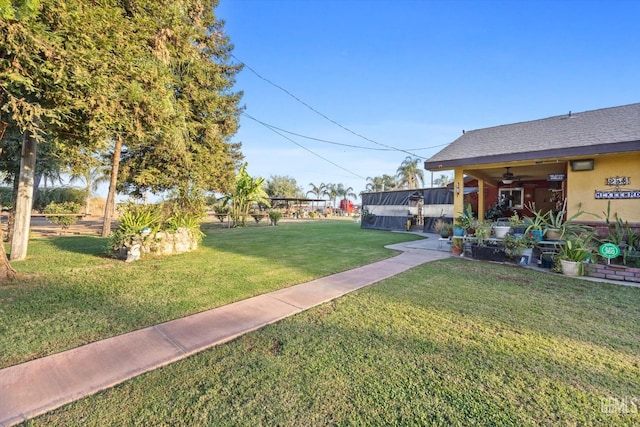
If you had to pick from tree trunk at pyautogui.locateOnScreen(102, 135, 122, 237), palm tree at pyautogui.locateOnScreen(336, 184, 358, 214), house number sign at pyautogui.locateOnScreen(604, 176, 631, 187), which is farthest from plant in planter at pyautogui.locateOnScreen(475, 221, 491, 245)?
palm tree at pyautogui.locateOnScreen(336, 184, 358, 214)

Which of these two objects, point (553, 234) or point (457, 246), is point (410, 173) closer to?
point (457, 246)

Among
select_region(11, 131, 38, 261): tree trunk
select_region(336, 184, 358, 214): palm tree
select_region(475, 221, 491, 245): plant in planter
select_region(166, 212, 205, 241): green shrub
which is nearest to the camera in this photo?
select_region(11, 131, 38, 261): tree trunk

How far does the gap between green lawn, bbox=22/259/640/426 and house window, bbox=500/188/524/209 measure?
453 inches

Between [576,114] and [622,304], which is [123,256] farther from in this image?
[576,114]

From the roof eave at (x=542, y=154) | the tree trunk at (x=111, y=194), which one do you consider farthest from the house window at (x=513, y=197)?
the tree trunk at (x=111, y=194)

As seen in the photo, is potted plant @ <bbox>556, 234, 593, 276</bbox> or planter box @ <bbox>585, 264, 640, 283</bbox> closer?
planter box @ <bbox>585, 264, 640, 283</bbox>

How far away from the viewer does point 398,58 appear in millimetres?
13867

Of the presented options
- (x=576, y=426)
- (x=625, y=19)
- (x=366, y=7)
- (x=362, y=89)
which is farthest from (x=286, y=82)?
(x=576, y=426)

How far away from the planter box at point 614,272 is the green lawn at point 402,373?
214cm

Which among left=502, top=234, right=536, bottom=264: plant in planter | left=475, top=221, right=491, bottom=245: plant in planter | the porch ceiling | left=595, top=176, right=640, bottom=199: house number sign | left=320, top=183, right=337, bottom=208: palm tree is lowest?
left=502, top=234, right=536, bottom=264: plant in planter

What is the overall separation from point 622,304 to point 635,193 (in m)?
4.38

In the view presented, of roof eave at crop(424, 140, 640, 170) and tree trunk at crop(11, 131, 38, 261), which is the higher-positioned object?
roof eave at crop(424, 140, 640, 170)

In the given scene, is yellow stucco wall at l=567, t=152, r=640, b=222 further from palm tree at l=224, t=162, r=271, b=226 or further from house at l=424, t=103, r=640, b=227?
palm tree at l=224, t=162, r=271, b=226

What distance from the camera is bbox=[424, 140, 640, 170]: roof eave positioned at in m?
6.16
